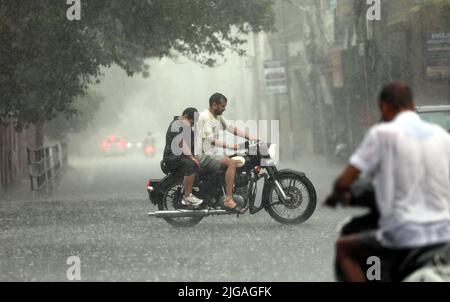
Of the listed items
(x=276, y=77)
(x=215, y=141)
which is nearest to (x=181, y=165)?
(x=215, y=141)

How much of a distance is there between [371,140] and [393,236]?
1.76 feet

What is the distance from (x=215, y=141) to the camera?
14.6 m

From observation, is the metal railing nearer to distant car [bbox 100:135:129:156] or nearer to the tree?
the tree

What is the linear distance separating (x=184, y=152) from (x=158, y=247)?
1960mm

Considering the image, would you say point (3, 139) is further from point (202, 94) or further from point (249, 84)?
point (202, 94)

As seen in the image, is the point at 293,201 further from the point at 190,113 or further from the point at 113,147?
the point at 113,147

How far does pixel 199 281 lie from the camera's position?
33.0 ft

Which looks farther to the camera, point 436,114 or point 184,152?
point 436,114

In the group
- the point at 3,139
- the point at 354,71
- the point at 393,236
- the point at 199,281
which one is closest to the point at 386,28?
the point at 354,71

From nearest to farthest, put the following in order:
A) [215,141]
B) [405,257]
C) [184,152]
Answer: [405,257] < [215,141] < [184,152]

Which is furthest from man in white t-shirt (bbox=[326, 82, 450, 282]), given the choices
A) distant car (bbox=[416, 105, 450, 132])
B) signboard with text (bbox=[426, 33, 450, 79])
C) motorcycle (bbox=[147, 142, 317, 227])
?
signboard with text (bbox=[426, 33, 450, 79])

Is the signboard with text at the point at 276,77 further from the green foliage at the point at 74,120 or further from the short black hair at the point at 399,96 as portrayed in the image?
the short black hair at the point at 399,96

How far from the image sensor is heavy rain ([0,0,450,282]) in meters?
12.2

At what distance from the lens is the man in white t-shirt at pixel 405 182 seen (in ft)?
19.8
